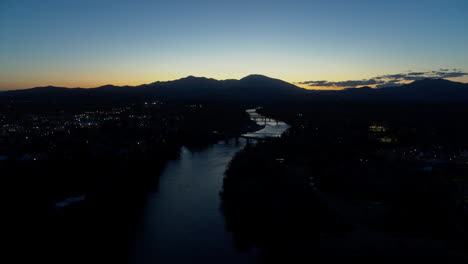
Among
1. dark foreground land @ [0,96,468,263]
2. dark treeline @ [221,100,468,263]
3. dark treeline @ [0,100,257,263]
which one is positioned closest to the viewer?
dark treeline @ [221,100,468,263]

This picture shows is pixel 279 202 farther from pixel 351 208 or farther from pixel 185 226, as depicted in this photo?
pixel 185 226

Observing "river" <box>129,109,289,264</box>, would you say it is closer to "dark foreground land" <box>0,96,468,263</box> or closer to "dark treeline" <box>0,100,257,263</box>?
"dark foreground land" <box>0,96,468,263</box>

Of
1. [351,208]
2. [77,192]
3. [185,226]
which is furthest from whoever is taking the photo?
[77,192]

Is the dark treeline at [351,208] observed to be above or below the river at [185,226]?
above

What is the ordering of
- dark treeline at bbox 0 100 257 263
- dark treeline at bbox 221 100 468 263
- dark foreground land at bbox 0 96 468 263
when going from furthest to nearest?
dark treeline at bbox 0 100 257 263, dark foreground land at bbox 0 96 468 263, dark treeline at bbox 221 100 468 263

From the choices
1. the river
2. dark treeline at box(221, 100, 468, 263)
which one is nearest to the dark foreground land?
dark treeline at box(221, 100, 468, 263)

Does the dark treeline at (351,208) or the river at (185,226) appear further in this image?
the river at (185,226)

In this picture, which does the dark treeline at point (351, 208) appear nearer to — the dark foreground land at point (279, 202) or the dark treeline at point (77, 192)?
the dark foreground land at point (279, 202)

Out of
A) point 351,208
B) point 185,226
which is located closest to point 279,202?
point 351,208

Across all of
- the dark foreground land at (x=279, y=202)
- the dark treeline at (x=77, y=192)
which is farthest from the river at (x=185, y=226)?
the dark treeline at (x=77, y=192)

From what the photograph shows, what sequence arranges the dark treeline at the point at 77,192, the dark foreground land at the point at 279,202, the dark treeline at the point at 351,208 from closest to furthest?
1. the dark treeline at the point at 351,208
2. the dark foreground land at the point at 279,202
3. the dark treeline at the point at 77,192
